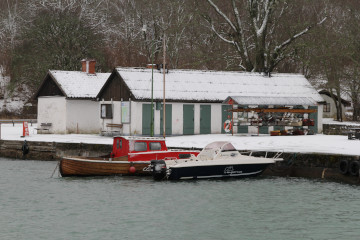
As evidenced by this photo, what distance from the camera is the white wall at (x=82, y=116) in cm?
5175

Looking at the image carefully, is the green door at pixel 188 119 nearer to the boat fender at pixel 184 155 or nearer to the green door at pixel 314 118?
the green door at pixel 314 118

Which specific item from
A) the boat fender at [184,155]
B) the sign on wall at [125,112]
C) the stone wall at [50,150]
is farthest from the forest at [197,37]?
the boat fender at [184,155]

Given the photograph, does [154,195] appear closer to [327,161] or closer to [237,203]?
[237,203]

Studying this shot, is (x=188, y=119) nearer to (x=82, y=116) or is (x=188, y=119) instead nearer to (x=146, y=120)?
(x=146, y=120)

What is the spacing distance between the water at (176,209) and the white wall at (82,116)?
2026cm

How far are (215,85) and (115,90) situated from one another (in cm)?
718

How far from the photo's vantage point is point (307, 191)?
26.9 m

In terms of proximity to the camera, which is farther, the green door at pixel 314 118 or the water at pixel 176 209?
the green door at pixel 314 118

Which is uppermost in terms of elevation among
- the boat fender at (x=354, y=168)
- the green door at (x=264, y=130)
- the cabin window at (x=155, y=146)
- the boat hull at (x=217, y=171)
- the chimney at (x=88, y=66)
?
the chimney at (x=88, y=66)

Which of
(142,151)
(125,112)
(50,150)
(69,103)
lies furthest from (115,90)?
(142,151)

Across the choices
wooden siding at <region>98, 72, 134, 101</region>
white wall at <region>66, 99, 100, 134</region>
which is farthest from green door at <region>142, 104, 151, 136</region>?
white wall at <region>66, 99, 100, 134</region>

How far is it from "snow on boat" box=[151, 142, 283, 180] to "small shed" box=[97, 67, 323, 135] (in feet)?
43.1

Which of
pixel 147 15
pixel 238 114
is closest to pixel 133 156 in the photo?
pixel 238 114

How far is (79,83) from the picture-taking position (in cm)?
5325
